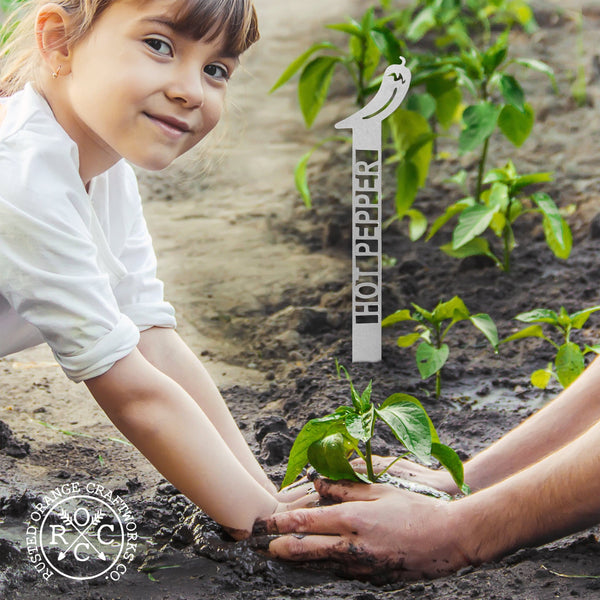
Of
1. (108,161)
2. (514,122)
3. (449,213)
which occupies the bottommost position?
(108,161)

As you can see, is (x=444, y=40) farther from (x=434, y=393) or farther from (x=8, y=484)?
(x=8, y=484)

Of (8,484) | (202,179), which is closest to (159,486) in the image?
(8,484)

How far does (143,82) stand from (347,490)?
2.50ft

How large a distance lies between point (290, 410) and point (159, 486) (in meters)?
0.42

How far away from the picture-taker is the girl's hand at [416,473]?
172 centimetres

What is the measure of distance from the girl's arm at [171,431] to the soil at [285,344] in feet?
0.38

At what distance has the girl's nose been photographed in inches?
57.7

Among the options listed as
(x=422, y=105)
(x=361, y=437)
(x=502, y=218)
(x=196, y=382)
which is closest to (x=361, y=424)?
(x=361, y=437)

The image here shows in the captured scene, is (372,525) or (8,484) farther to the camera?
(8,484)

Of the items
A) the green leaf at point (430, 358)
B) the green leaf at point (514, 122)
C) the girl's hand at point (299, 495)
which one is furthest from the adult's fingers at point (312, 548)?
the green leaf at point (514, 122)

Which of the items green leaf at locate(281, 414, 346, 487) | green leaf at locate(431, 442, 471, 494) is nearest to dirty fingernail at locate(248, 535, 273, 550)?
green leaf at locate(281, 414, 346, 487)

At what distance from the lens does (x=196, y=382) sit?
179 cm

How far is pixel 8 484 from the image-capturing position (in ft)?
5.89

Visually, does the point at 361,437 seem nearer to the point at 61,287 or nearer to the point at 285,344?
the point at 61,287
